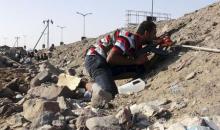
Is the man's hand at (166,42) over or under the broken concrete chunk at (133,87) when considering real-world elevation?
over

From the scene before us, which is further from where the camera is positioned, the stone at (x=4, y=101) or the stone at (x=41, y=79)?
the stone at (x=41, y=79)

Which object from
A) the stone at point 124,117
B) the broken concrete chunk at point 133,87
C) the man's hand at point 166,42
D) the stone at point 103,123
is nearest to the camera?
the stone at point 103,123

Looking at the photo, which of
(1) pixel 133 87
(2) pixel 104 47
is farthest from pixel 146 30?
(1) pixel 133 87

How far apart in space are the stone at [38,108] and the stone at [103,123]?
3.03 ft

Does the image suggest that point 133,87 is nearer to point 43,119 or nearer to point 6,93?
point 43,119

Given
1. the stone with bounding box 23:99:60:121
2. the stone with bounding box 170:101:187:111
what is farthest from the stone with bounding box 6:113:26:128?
the stone with bounding box 170:101:187:111

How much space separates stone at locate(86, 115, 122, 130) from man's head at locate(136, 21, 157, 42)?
319 centimetres

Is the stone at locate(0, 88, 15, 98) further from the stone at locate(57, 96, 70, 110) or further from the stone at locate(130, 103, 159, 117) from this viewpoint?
the stone at locate(130, 103, 159, 117)

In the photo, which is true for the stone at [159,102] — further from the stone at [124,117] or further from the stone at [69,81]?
the stone at [69,81]

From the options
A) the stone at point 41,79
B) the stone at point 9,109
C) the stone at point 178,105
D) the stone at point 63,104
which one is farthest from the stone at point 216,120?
the stone at point 41,79

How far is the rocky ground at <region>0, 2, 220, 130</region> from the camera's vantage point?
22.1ft

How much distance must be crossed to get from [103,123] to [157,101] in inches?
49.4

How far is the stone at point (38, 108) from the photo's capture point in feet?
25.3

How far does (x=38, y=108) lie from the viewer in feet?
25.9
